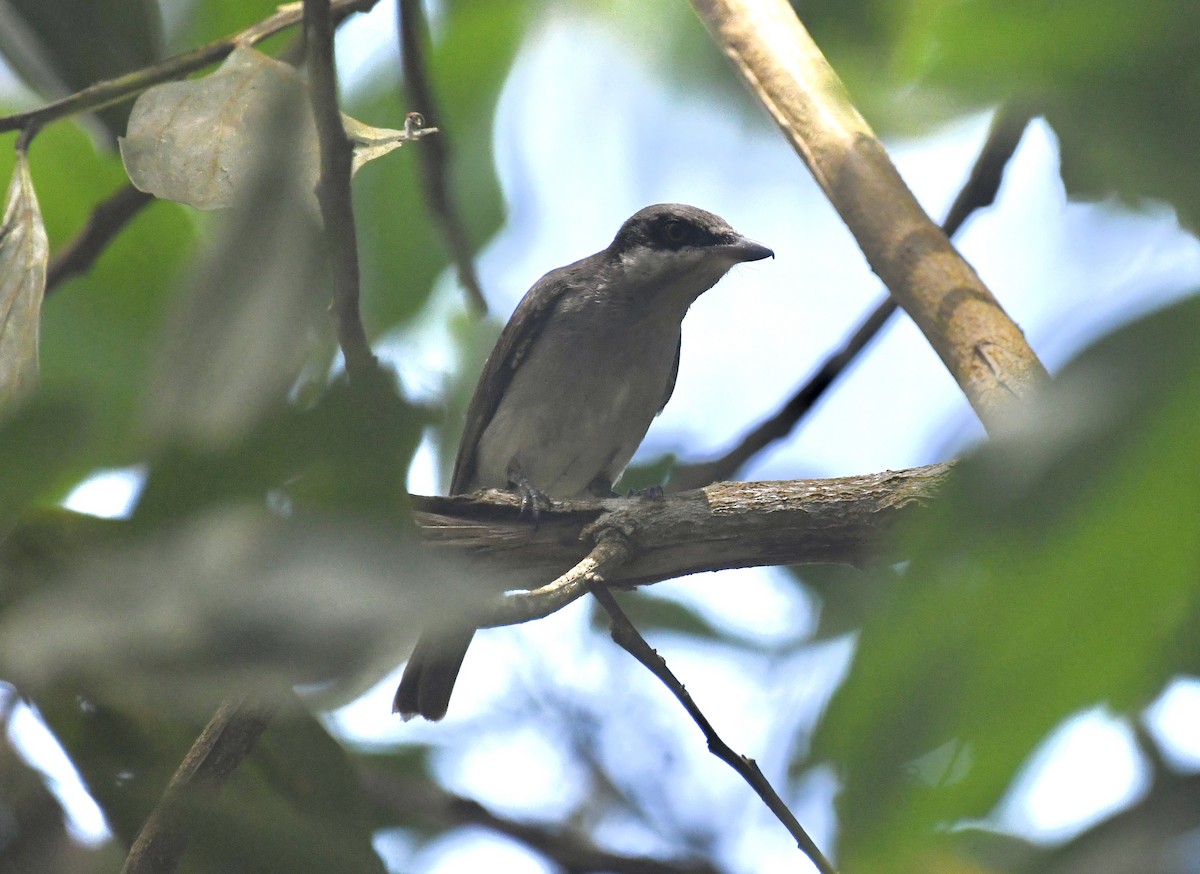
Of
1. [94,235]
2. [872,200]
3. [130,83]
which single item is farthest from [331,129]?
[94,235]

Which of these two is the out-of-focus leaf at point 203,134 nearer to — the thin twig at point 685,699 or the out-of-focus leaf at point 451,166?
the thin twig at point 685,699

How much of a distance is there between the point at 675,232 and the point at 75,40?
3.51m

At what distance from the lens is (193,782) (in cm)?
178

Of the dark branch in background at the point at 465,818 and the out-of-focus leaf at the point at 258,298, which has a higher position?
the dark branch in background at the point at 465,818

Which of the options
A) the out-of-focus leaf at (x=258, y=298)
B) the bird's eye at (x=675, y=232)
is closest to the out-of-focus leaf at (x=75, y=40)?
the out-of-focus leaf at (x=258, y=298)

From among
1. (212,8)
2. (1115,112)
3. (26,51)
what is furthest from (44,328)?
(1115,112)

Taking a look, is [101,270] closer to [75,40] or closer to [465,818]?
[75,40]

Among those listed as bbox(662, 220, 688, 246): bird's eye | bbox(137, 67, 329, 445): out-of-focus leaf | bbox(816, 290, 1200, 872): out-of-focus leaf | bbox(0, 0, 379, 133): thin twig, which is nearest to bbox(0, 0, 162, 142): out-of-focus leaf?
bbox(0, 0, 379, 133): thin twig

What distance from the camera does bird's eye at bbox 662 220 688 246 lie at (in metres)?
5.91

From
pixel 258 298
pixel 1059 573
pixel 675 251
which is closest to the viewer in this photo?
pixel 1059 573

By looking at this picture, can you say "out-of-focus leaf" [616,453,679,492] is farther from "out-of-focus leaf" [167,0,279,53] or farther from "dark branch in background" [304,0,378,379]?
"dark branch in background" [304,0,378,379]

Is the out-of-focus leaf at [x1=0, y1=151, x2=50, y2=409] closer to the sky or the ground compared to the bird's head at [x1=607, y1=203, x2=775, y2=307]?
closer to the ground

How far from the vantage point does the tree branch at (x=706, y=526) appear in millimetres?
3156

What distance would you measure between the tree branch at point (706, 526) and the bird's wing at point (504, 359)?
8.52ft
